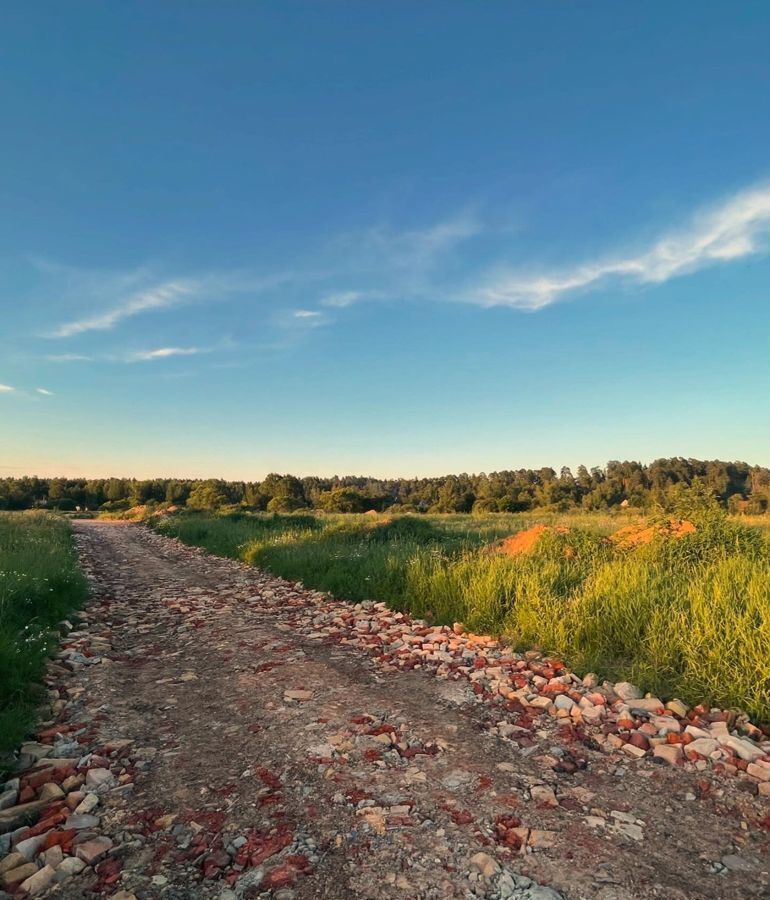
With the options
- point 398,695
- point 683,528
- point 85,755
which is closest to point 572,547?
point 683,528

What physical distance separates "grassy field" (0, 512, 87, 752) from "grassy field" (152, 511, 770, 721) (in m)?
5.21

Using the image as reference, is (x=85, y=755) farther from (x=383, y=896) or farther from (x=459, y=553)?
(x=459, y=553)

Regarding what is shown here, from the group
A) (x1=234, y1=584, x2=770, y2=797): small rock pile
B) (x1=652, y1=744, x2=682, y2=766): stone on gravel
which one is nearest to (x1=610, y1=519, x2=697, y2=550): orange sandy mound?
(x1=234, y1=584, x2=770, y2=797): small rock pile

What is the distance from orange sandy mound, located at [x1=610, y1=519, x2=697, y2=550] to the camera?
1180 cm

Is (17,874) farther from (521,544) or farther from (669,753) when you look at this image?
(521,544)

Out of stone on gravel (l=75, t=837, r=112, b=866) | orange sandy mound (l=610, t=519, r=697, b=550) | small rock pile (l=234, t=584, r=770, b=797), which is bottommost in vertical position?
small rock pile (l=234, t=584, r=770, b=797)

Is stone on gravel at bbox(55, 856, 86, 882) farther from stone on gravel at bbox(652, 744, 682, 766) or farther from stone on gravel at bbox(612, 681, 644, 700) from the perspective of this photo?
stone on gravel at bbox(612, 681, 644, 700)

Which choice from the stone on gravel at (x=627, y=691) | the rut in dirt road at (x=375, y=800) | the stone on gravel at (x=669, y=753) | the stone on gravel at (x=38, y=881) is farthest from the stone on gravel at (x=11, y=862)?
the stone on gravel at (x=627, y=691)

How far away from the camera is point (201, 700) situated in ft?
19.8

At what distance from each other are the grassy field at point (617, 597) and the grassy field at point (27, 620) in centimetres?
521

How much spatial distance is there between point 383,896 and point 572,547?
10.7 metres

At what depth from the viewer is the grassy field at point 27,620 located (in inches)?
218

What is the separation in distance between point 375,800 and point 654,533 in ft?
33.9

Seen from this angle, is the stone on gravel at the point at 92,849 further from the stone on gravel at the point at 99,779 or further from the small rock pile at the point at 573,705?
the small rock pile at the point at 573,705
